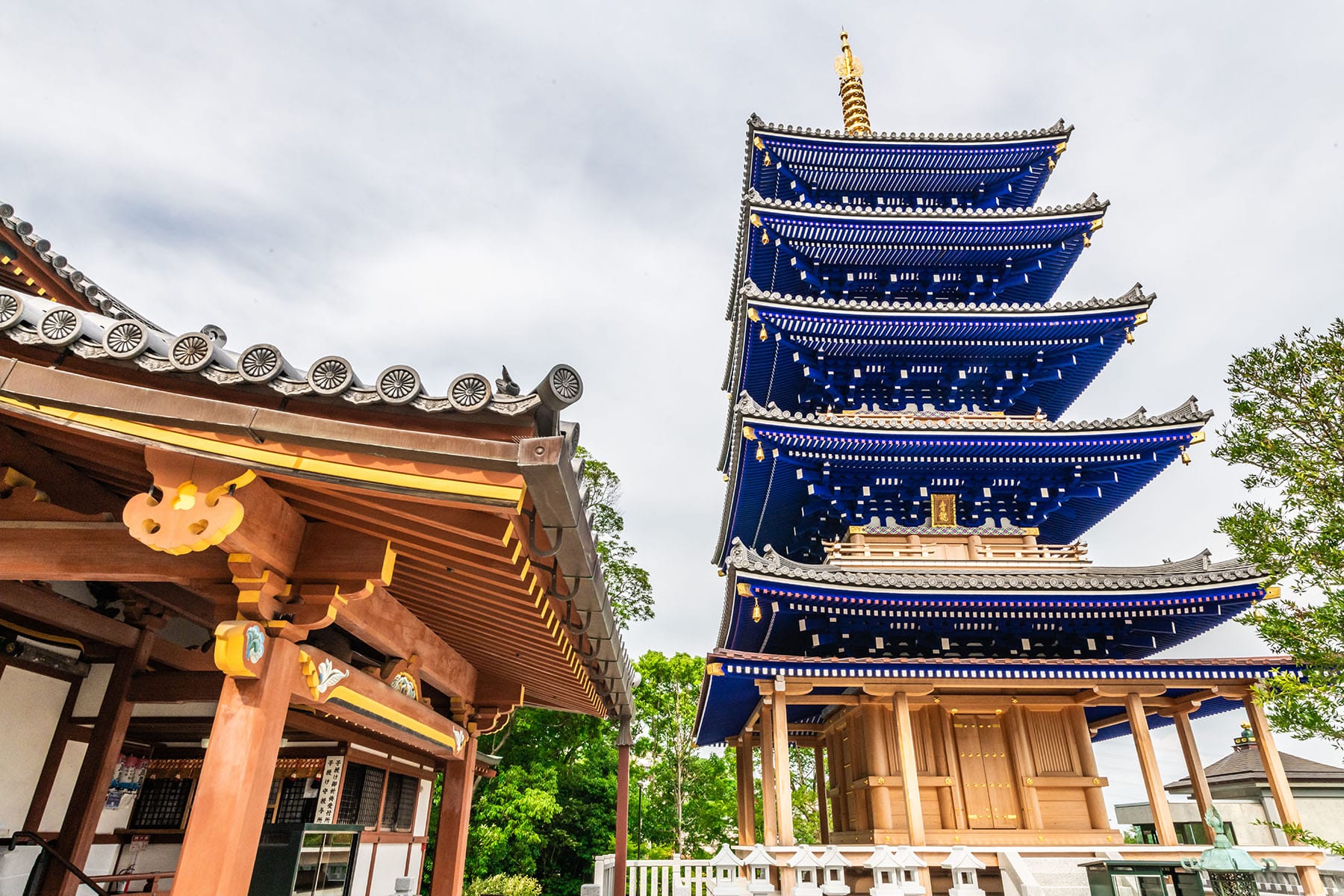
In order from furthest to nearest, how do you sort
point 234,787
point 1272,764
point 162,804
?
point 1272,764, point 162,804, point 234,787

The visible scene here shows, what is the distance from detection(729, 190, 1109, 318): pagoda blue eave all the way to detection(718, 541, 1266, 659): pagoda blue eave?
8.16 meters

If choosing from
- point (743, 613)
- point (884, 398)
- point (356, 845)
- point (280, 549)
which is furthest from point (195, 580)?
point (884, 398)

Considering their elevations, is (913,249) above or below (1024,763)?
above

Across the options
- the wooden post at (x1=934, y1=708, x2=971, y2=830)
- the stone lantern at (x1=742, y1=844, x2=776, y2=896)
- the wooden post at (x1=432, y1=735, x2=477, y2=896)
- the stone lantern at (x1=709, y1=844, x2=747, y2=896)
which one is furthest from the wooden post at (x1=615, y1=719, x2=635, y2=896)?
the wooden post at (x1=934, y1=708, x2=971, y2=830)

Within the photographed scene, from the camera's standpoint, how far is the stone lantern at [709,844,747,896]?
8047 millimetres

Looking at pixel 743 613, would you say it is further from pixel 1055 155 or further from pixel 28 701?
pixel 1055 155

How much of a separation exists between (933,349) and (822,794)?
11.0 metres

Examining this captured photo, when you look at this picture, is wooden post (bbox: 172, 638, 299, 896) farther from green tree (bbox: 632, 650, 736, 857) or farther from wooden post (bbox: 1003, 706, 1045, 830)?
green tree (bbox: 632, 650, 736, 857)

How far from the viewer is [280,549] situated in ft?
13.6

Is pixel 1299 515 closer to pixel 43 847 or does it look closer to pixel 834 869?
pixel 834 869

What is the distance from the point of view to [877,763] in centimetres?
1227

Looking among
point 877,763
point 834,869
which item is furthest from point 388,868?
point 877,763

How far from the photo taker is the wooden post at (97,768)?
6164 millimetres

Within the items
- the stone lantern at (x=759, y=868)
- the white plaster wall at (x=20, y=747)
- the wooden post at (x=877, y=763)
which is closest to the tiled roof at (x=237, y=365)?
the white plaster wall at (x=20, y=747)
